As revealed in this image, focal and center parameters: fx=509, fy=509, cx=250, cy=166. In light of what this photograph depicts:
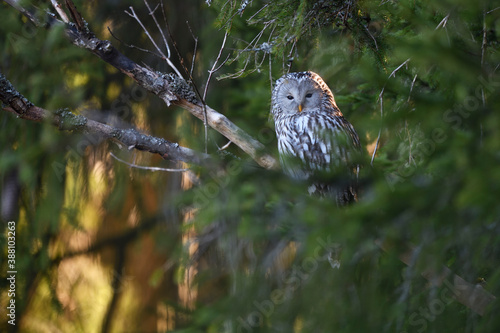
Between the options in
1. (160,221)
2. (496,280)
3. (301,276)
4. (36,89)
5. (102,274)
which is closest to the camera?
(496,280)

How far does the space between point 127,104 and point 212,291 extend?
152 centimetres

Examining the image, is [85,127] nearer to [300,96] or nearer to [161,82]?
[161,82]

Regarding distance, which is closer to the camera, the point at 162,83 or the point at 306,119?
the point at 162,83

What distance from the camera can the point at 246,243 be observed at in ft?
6.32

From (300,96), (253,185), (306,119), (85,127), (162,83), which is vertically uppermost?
(300,96)

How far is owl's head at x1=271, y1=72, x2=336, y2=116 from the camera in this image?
333cm

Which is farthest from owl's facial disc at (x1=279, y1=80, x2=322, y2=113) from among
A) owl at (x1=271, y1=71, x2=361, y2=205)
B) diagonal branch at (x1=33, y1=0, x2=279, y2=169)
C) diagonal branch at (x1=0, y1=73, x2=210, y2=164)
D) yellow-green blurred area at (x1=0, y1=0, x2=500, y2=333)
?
diagonal branch at (x1=0, y1=73, x2=210, y2=164)

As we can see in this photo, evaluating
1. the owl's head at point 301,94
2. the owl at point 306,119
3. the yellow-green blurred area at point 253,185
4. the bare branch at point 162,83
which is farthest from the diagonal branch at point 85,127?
the owl's head at point 301,94

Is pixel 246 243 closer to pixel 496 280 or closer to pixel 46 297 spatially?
pixel 496 280

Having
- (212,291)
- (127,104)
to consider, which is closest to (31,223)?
(127,104)

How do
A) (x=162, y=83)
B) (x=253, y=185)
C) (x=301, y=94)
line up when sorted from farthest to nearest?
(x=301, y=94), (x=162, y=83), (x=253, y=185)

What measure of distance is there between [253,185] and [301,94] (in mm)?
2140

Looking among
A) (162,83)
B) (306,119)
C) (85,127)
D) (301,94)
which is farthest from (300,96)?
(85,127)

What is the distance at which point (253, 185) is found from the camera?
129 centimetres
